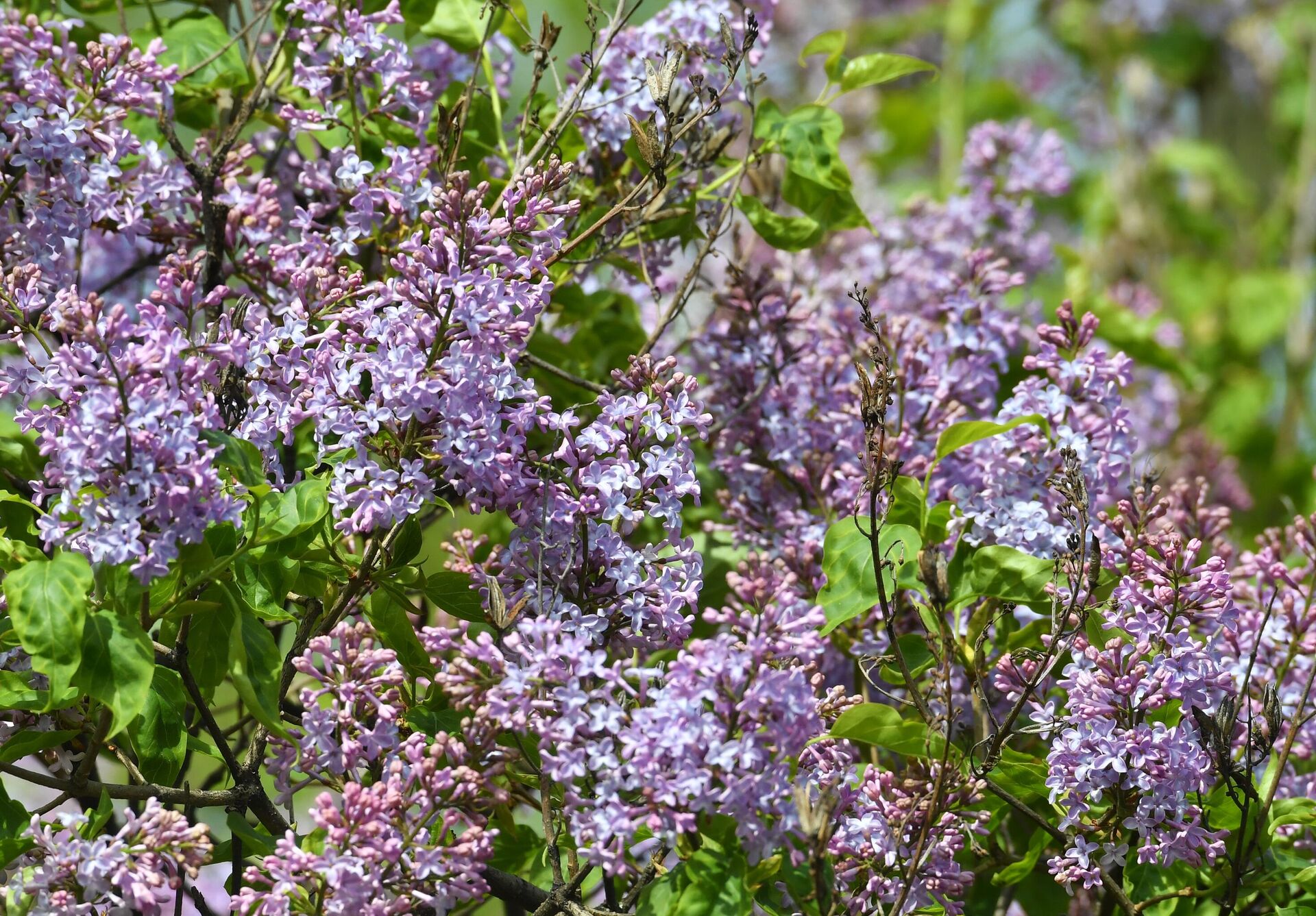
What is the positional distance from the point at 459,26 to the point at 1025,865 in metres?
1.37

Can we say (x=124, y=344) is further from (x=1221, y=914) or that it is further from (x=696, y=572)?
(x=1221, y=914)

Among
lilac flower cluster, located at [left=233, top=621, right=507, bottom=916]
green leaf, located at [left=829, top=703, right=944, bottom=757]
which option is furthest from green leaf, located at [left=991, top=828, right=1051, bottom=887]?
lilac flower cluster, located at [left=233, top=621, right=507, bottom=916]

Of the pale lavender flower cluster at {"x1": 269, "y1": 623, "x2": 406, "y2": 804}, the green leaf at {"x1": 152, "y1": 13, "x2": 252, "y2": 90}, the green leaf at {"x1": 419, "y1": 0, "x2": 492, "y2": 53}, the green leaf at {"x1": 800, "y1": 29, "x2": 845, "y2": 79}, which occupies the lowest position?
the pale lavender flower cluster at {"x1": 269, "y1": 623, "x2": 406, "y2": 804}

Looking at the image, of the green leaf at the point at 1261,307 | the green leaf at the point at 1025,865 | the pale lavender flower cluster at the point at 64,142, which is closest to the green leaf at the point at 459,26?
the pale lavender flower cluster at the point at 64,142

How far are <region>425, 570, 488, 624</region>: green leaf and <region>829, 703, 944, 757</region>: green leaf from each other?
41 cm

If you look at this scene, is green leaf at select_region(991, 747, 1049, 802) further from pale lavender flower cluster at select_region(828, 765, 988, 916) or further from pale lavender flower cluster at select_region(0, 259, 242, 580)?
pale lavender flower cluster at select_region(0, 259, 242, 580)

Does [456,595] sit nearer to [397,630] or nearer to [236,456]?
[397,630]

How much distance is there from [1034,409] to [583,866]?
32.8 inches

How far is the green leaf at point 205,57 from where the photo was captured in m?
1.82

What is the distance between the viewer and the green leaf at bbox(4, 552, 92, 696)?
3.82 feet

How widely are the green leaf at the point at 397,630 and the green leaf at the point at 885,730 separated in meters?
0.47

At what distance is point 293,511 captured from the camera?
1303 mm

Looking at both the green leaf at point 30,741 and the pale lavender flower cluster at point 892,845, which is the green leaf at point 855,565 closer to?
the pale lavender flower cluster at point 892,845

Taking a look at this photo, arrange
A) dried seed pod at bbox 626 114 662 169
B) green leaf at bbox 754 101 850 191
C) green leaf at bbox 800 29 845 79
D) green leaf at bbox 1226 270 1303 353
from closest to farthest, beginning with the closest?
dried seed pod at bbox 626 114 662 169
green leaf at bbox 754 101 850 191
green leaf at bbox 800 29 845 79
green leaf at bbox 1226 270 1303 353
